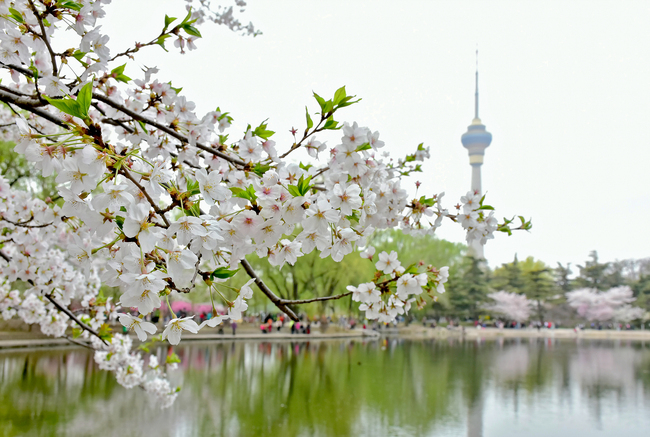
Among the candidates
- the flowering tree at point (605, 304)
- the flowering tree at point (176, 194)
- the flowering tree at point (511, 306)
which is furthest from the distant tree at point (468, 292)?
the flowering tree at point (176, 194)

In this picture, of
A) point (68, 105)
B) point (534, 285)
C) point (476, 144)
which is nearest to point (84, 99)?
point (68, 105)

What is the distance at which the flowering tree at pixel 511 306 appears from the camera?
1695 inches

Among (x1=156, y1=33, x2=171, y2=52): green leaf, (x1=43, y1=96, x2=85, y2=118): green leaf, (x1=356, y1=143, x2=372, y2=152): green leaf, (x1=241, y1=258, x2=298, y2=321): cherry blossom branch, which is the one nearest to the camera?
(x1=43, y1=96, x2=85, y2=118): green leaf

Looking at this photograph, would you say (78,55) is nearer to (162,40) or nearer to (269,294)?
(162,40)

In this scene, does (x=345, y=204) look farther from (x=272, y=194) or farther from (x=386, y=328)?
(x=386, y=328)

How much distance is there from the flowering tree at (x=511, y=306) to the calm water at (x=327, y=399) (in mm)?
27440

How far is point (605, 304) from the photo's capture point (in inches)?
1649

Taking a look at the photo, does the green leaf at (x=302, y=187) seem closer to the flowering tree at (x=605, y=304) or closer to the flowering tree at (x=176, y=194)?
the flowering tree at (x=176, y=194)

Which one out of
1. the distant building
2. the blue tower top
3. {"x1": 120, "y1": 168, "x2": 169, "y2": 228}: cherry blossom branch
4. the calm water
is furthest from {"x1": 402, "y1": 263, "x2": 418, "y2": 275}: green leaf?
the blue tower top

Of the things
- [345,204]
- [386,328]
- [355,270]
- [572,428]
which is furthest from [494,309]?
[345,204]

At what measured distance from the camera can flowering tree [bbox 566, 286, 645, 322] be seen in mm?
41156

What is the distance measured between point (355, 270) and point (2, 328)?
54.9 feet

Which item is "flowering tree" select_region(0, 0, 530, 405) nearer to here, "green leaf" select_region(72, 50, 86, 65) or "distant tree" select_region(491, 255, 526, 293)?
"green leaf" select_region(72, 50, 86, 65)

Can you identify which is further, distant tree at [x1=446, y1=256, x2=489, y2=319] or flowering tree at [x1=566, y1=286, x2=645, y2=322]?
flowering tree at [x1=566, y1=286, x2=645, y2=322]
